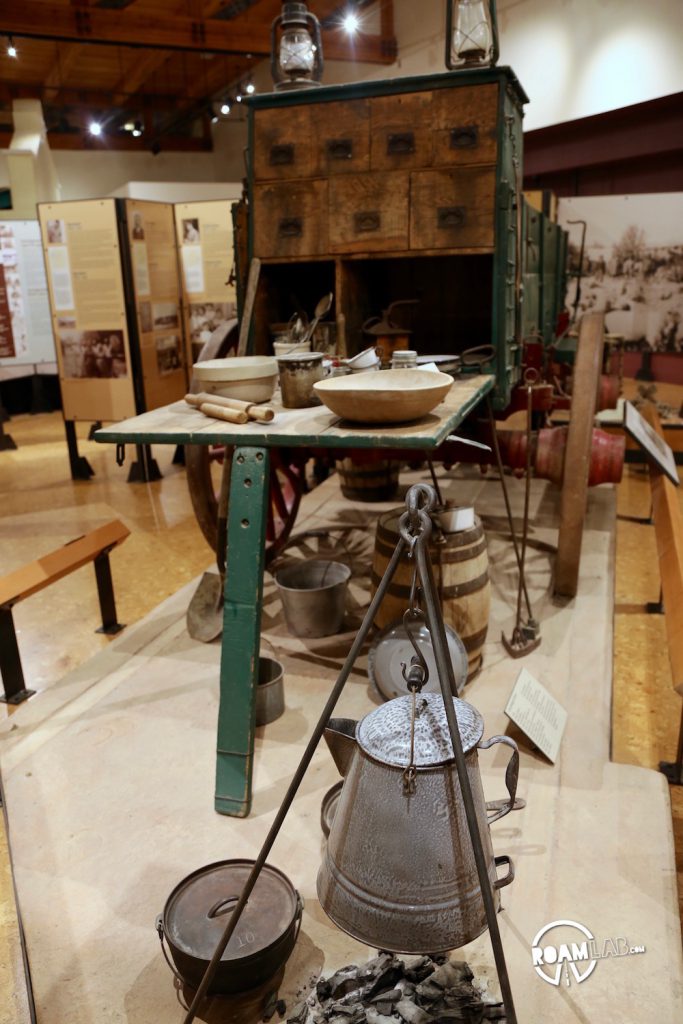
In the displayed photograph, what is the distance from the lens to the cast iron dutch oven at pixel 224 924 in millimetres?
1666

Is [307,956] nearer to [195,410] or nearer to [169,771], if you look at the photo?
[169,771]

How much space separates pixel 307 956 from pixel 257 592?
3.18ft

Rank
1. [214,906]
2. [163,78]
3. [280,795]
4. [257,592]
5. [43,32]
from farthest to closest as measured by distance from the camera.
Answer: [163,78]
[43,32]
[280,795]
[257,592]
[214,906]

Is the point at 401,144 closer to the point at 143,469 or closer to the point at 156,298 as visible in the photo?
the point at 156,298

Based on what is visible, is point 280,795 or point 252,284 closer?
point 280,795

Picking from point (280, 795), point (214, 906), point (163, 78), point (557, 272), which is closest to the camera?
point (214, 906)

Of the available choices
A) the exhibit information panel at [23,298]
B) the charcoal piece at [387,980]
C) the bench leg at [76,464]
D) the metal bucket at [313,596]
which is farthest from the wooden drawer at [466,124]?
the exhibit information panel at [23,298]

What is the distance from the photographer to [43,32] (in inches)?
257

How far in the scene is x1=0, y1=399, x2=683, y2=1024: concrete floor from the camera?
303 cm

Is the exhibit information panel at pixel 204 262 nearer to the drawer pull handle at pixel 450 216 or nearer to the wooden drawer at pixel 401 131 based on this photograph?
the wooden drawer at pixel 401 131

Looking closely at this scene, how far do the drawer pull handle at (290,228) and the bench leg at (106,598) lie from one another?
6.03 ft

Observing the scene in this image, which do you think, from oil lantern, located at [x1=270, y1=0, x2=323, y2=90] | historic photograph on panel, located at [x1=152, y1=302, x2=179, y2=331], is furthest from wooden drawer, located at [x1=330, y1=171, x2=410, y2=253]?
historic photograph on panel, located at [x1=152, y1=302, x2=179, y2=331]

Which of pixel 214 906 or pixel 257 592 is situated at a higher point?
pixel 257 592

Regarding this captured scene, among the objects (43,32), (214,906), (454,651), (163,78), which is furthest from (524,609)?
(163,78)
